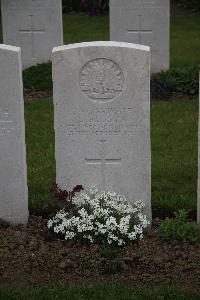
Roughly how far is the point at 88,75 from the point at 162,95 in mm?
4979

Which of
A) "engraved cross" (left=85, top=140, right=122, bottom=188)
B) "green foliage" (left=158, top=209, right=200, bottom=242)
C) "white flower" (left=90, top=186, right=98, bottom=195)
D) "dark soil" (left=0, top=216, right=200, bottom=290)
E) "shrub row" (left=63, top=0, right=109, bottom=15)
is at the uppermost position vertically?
"shrub row" (left=63, top=0, right=109, bottom=15)

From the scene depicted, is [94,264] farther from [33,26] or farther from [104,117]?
[33,26]

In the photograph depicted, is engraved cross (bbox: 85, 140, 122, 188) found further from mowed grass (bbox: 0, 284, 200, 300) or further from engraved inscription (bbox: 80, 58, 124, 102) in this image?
mowed grass (bbox: 0, 284, 200, 300)

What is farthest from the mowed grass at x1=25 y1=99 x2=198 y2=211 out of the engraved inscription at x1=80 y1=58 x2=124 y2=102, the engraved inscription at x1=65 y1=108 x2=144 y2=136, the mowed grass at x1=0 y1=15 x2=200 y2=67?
the mowed grass at x1=0 y1=15 x2=200 y2=67

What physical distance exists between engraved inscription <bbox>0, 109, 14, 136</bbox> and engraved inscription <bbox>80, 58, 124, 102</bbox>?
65 cm

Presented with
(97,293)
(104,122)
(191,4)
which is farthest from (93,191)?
(191,4)

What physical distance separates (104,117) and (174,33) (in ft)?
36.2

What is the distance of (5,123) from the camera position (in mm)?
6266

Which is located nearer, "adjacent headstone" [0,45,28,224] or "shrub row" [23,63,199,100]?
"adjacent headstone" [0,45,28,224]

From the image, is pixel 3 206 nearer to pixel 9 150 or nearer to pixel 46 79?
pixel 9 150

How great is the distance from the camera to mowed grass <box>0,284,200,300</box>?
5.32m

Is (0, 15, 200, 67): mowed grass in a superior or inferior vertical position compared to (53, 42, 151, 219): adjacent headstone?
superior

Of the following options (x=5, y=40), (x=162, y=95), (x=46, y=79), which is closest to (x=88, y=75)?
(x=162, y=95)

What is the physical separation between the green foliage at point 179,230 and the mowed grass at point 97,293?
0.76 meters
